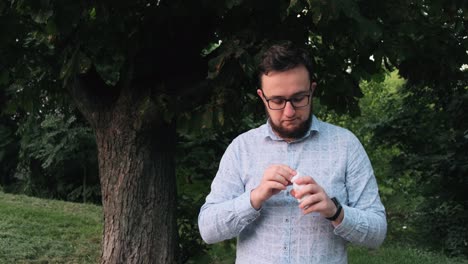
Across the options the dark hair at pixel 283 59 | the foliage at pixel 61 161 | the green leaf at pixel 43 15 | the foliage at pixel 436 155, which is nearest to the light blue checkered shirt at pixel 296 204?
the dark hair at pixel 283 59

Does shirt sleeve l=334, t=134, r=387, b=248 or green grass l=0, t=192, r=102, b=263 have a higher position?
shirt sleeve l=334, t=134, r=387, b=248

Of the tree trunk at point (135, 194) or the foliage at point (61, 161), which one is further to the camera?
the foliage at point (61, 161)

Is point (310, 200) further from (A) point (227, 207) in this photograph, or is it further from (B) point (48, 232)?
(B) point (48, 232)

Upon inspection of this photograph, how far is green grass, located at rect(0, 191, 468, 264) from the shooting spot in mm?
6285

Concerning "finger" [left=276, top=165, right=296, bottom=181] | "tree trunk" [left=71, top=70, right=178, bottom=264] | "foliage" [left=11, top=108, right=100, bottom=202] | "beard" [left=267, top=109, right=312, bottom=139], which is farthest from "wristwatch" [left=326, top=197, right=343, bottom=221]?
"foliage" [left=11, top=108, right=100, bottom=202]

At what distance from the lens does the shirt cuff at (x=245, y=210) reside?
1.91 meters

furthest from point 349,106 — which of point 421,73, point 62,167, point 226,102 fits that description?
point 62,167

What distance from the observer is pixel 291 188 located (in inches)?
76.7

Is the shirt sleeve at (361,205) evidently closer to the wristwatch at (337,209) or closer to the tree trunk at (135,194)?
the wristwatch at (337,209)

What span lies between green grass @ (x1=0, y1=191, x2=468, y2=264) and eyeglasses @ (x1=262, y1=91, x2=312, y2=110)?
124 inches

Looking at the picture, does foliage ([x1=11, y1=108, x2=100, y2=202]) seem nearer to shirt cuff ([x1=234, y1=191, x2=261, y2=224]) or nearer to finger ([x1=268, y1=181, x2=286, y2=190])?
shirt cuff ([x1=234, y1=191, x2=261, y2=224])

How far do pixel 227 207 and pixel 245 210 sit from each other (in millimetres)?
79

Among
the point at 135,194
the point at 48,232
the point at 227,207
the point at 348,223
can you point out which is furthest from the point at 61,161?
the point at 348,223

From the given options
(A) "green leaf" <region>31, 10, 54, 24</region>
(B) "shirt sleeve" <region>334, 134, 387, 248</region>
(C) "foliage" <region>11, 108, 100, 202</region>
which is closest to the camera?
(B) "shirt sleeve" <region>334, 134, 387, 248</region>
